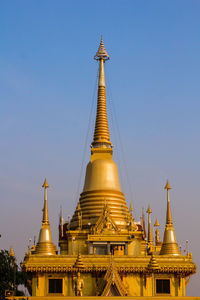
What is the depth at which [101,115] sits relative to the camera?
52.2 m

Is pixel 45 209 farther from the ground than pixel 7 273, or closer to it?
farther from the ground

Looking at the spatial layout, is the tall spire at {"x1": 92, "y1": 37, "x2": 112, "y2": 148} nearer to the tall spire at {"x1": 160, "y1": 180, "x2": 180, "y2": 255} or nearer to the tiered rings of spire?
the tiered rings of spire

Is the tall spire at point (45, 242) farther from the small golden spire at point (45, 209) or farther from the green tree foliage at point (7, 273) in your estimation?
the green tree foliage at point (7, 273)

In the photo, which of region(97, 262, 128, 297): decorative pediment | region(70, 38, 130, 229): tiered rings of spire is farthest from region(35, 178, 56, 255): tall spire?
region(97, 262, 128, 297): decorative pediment

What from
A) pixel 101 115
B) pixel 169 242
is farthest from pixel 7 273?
pixel 101 115

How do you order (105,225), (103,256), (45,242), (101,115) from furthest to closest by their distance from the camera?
(101,115) < (105,225) < (45,242) < (103,256)

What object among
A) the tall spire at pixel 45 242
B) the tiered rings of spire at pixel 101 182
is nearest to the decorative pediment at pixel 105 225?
the tiered rings of spire at pixel 101 182

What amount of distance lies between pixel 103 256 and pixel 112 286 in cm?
251

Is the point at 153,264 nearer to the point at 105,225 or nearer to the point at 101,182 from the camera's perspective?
the point at 105,225

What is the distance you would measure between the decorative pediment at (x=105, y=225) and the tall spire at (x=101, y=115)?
7476 millimetres

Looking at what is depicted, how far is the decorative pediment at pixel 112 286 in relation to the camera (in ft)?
132

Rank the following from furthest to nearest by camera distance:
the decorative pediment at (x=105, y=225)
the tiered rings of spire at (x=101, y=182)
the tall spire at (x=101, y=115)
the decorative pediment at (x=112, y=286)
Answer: the tall spire at (x=101, y=115)
the tiered rings of spire at (x=101, y=182)
the decorative pediment at (x=105, y=225)
the decorative pediment at (x=112, y=286)

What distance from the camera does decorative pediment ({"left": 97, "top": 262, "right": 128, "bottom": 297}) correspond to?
40.1 m

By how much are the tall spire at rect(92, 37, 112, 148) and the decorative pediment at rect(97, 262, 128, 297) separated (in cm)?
1351
